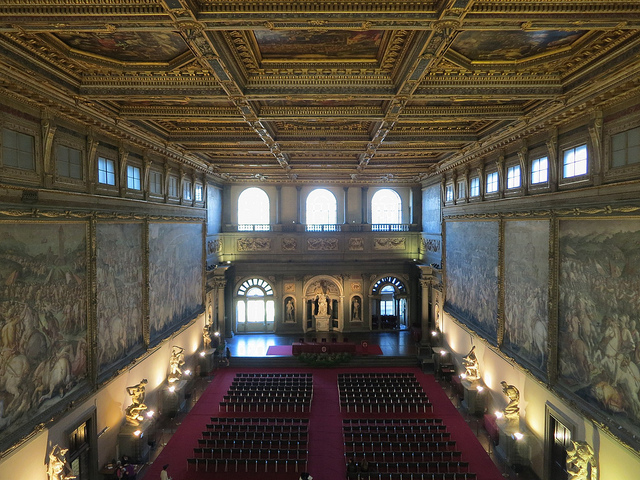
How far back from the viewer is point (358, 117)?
35.2 feet

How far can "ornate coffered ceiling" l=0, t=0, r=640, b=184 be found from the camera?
559cm

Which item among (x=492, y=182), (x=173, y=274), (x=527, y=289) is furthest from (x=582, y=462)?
(x=173, y=274)

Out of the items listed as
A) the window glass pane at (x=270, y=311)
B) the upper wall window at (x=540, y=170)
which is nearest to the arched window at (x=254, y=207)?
the window glass pane at (x=270, y=311)

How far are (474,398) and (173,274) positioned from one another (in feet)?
44.1

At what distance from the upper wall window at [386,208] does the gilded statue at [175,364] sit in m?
14.9

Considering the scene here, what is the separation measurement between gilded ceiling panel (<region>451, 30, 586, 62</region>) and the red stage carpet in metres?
17.2

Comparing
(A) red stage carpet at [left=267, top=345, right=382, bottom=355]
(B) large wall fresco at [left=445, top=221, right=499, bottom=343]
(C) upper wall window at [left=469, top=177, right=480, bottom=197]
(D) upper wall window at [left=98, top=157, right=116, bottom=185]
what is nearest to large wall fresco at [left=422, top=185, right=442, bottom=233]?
(B) large wall fresco at [left=445, top=221, right=499, bottom=343]

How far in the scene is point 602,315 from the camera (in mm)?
7969

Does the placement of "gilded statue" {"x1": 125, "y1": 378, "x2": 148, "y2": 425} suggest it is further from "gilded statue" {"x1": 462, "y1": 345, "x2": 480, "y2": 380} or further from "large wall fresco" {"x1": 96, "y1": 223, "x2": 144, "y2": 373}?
"gilded statue" {"x1": 462, "y1": 345, "x2": 480, "y2": 380}

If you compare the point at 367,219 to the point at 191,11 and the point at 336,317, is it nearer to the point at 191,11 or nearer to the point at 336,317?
the point at 336,317

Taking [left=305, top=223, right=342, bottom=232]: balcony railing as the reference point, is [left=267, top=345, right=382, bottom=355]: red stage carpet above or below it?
below

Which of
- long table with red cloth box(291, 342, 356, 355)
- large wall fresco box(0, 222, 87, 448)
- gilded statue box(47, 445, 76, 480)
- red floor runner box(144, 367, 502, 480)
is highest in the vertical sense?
large wall fresco box(0, 222, 87, 448)

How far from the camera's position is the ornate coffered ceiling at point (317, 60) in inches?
220

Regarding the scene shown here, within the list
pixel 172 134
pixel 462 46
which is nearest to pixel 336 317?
pixel 172 134
